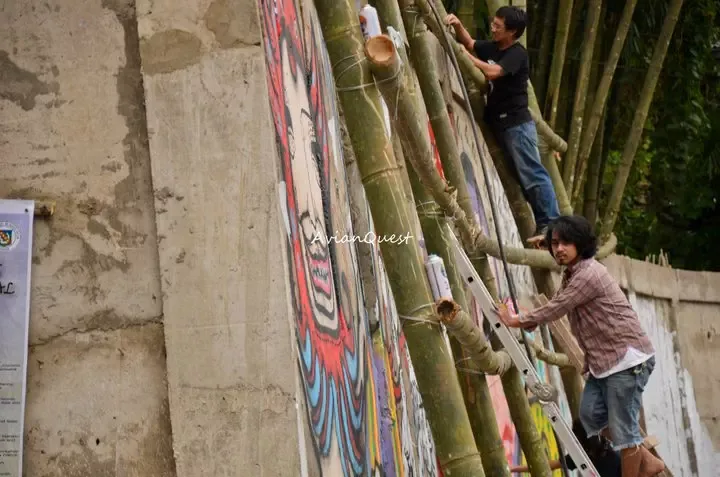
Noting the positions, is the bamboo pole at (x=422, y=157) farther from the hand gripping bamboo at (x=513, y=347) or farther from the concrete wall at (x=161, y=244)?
the concrete wall at (x=161, y=244)

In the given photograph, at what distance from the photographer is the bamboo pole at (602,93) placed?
12062mm

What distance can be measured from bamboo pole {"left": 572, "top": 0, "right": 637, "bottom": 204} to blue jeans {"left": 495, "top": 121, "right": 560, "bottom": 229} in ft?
9.50

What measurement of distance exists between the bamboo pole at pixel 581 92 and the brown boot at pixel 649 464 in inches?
205

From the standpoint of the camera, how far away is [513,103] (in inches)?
356

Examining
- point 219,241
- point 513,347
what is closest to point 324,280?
point 219,241

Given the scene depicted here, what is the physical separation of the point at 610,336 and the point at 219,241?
10.6 feet

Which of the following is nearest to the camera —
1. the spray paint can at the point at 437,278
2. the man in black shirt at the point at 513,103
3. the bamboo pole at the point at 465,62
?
the spray paint can at the point at 437,278

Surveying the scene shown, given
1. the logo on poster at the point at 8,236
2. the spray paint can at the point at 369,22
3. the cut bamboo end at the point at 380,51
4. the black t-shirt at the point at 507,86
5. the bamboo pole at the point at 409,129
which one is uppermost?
the black t-shirt at the point at 507,86

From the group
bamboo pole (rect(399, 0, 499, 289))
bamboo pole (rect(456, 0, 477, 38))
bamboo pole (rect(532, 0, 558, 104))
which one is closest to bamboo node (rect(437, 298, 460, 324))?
bamboo pole (rect(399, 0, 499, 289))

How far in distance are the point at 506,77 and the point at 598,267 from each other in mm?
2448

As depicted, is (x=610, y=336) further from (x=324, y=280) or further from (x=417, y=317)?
(x=324, y=280)

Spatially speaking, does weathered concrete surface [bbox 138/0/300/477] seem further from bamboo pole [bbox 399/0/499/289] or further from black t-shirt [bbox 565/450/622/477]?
black t-shirt [bbox 565/450/622/477]

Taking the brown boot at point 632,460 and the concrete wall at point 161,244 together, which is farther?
the brown boot at point 632,460

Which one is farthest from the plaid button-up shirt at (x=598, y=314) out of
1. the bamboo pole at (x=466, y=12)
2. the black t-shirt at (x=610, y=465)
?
the bamboo pole at (x=466, y=12)
